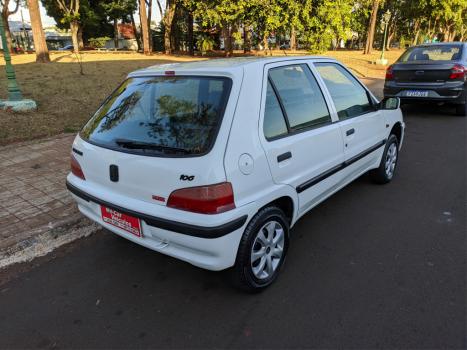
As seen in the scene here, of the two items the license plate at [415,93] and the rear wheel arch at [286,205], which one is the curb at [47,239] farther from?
the license plate at [415,93]

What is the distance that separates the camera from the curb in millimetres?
3334

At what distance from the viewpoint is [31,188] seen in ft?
15.1

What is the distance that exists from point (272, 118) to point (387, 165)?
264 centimetres

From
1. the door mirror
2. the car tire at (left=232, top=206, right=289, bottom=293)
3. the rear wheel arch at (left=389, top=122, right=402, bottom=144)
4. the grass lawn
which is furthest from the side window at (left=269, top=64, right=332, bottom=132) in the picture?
the grass lawn

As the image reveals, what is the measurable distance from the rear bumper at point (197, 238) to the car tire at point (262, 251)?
96 mm

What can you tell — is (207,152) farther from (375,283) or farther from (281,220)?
(375,283)

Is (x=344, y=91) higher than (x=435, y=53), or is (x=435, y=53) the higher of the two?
(x=435, y=53)

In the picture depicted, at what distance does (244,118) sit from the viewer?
2512 mm

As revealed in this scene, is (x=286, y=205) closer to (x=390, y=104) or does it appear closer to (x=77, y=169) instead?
(x=77, y=169)

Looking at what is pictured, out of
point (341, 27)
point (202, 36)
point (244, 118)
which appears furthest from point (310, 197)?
point (202, 36)

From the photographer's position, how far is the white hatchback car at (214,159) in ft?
7.79

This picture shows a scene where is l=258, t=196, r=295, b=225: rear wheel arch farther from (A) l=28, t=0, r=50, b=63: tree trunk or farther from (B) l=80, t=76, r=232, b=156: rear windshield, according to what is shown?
(A) l=28, t=0, r=50, b=63: tree trunk

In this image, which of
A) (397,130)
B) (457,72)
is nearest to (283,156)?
(397,130)

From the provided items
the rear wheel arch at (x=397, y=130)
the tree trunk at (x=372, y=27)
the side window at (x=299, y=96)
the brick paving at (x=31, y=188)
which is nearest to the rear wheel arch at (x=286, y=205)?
the side window at (x=299, y=96)
